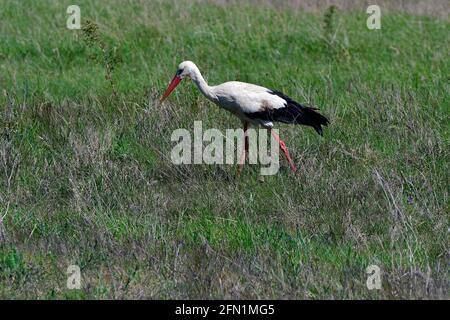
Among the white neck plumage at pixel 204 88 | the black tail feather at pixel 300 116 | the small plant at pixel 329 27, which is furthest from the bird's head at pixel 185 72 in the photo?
the small plant at pixel 329 27

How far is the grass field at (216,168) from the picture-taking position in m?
6.08

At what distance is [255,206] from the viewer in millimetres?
7285

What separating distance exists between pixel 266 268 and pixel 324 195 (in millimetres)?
1346

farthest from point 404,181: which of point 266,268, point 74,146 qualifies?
point 74,146

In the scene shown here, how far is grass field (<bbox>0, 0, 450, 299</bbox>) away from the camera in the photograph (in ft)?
20.0

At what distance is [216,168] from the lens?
320 inches

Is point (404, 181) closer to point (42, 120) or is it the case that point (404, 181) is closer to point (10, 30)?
point (42, 120)

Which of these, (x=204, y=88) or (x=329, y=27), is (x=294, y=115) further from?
(x=329, y=27)
